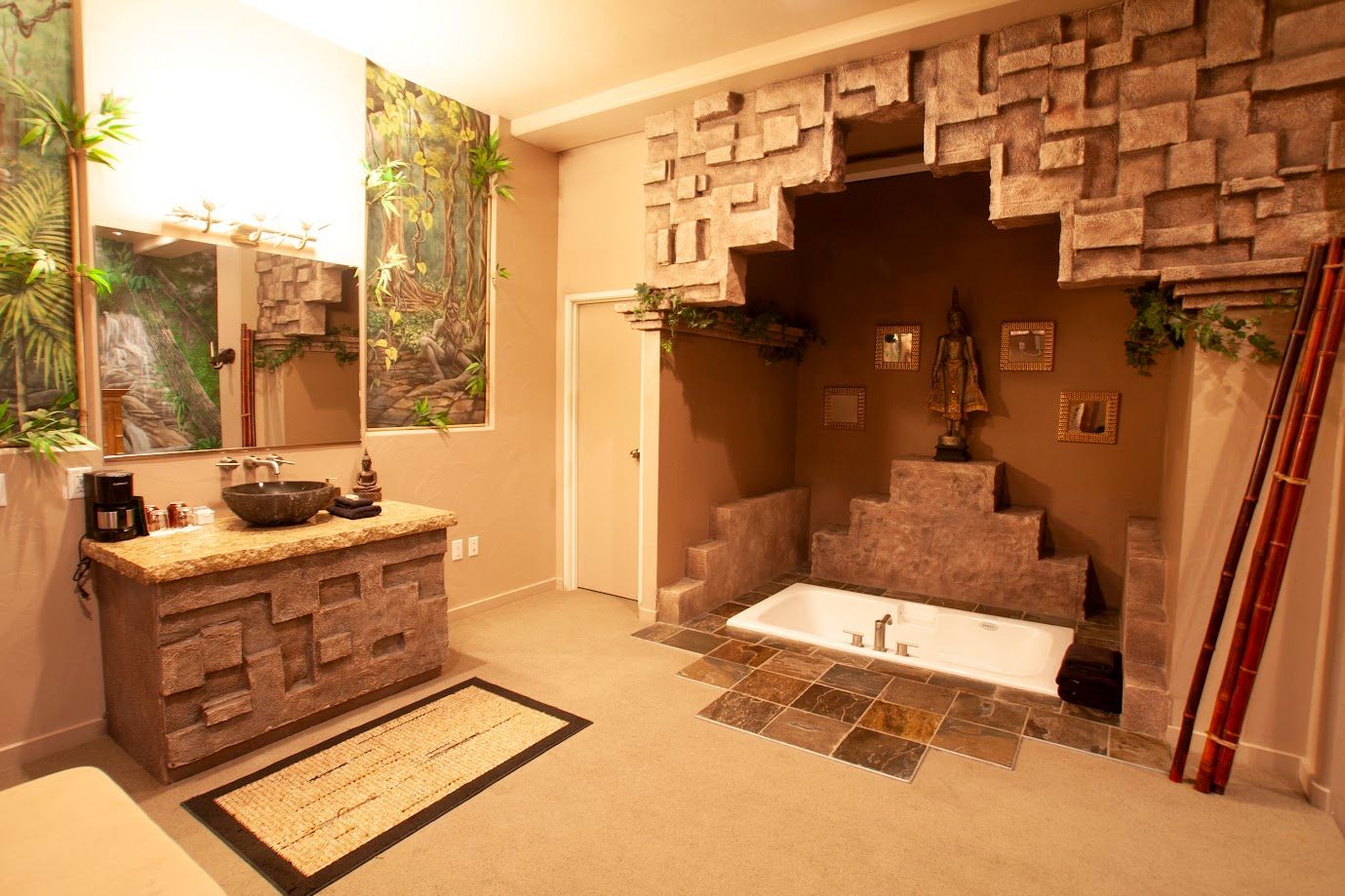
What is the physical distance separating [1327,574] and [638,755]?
8.33ft

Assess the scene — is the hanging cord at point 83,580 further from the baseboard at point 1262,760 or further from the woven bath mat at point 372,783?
the baseboard at point 1262,760

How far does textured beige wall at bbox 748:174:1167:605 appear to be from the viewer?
4.33 metres

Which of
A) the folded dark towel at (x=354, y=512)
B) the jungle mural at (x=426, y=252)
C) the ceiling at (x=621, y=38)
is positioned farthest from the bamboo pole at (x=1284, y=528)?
the jungle mural at (x=426, y=252)

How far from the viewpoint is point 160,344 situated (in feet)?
9.25

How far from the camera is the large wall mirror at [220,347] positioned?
8.93ft

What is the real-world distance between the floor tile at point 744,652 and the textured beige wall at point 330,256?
5.08ft

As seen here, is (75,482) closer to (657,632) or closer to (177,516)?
(177,516)

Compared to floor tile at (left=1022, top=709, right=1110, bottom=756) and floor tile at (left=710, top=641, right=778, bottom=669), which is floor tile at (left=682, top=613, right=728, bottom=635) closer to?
floor tile at (left=710, top=641, right=778, bottom=669)

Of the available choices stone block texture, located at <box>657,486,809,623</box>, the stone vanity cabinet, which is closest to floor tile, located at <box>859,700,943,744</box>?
stone block texture, located at <box>657,486,809,623</box>

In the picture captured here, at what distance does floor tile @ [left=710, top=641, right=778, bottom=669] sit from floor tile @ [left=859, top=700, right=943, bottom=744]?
26.3 inches

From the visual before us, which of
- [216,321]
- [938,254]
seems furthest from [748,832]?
[938,254]

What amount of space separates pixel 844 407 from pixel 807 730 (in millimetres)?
2995

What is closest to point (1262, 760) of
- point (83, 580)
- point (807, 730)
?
point (807, 730)

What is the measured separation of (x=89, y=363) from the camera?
8.68ft
